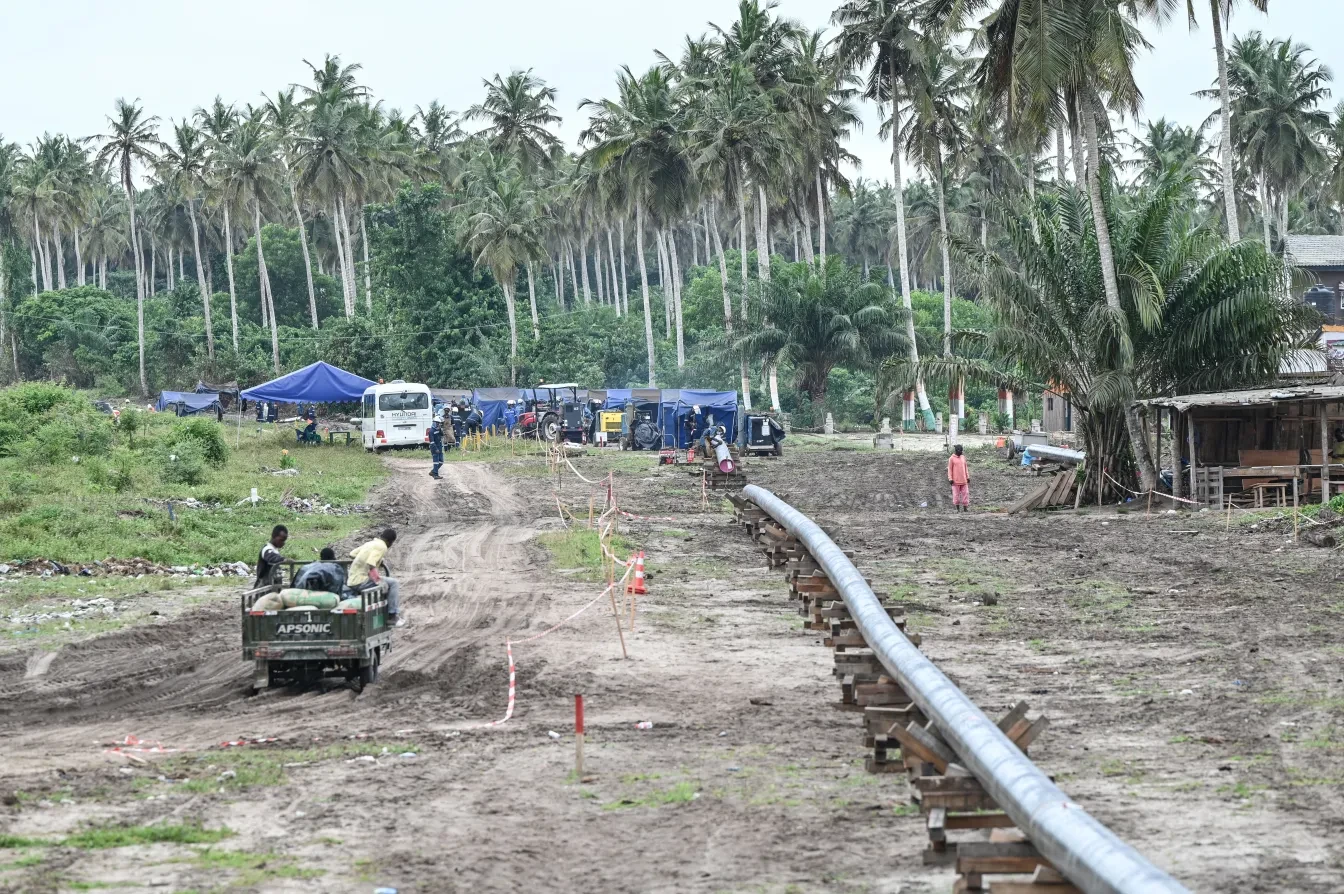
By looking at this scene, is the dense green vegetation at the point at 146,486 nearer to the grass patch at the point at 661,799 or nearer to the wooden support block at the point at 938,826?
the grass patch at the point at 661,799

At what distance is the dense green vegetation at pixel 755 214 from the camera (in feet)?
111

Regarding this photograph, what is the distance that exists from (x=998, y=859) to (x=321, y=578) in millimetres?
8625

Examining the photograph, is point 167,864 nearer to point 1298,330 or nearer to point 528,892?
point 528,892

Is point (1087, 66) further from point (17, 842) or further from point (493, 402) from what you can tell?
point (493, 402)

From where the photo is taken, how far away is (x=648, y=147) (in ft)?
229

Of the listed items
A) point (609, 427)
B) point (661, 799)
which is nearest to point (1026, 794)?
point (661, 799)

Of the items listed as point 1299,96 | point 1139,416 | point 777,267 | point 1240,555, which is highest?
point 1299,96

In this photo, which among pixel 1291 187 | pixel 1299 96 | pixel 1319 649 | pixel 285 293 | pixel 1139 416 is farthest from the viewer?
pixel 285 293

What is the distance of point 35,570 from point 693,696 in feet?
42.2

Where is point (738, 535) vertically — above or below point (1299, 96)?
below

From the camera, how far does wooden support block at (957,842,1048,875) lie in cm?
720

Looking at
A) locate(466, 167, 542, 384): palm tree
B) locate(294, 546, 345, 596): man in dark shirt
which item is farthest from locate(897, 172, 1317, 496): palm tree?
locate(466, 167, 542, 384): palm tree

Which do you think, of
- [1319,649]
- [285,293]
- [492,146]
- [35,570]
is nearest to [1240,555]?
[1319,649]

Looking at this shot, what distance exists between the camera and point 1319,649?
14289 mm
